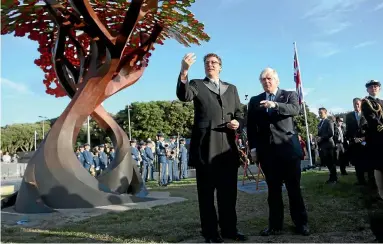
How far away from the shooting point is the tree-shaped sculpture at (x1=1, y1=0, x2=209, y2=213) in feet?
25.0

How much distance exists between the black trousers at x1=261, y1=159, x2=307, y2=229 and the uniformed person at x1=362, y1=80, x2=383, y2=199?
88 centimetres

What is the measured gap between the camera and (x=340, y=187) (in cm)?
832

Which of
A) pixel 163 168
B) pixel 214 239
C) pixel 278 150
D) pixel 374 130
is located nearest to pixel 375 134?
pixel 374 130

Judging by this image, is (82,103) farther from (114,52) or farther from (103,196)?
(103,196)

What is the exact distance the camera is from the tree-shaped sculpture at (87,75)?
761 cm

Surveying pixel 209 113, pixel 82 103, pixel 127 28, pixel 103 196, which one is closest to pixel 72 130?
pixel 82 103

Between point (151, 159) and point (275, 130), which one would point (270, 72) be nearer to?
point (275, 130)

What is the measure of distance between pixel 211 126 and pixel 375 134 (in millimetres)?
2093

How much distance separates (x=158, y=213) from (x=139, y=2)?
3976 millimetres

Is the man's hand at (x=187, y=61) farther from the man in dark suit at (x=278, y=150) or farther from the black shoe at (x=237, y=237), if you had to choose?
the black shoe at (x=237, y=237)

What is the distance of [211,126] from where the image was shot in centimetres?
435

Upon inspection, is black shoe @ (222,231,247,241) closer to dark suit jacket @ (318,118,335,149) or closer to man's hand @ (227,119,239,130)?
man's hand @ (227,119,239,130)

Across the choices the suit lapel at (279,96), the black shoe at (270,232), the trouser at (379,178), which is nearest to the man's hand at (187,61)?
the suit lapel at (279,96)

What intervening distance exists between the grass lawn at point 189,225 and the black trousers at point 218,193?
313 millimetres
